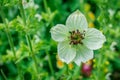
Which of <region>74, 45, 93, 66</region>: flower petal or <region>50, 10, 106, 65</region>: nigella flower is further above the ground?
<region>50, 10, 106, 65</region>: nigella flower

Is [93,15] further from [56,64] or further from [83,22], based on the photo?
[83,22]

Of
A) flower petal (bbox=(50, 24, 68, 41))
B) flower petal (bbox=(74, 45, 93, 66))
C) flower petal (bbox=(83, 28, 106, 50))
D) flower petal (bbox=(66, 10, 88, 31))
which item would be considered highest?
flower petal (bbox=(66, 10, 88, 31))

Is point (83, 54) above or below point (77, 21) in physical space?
below

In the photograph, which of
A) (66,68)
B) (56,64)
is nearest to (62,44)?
(66,68)

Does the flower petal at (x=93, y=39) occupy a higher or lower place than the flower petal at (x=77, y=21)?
lower

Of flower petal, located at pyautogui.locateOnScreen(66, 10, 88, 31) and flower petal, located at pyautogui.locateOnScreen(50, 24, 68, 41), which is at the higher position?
flower petal, located at pyautogui.locateOnScreen(66, 10, 88, 31)
